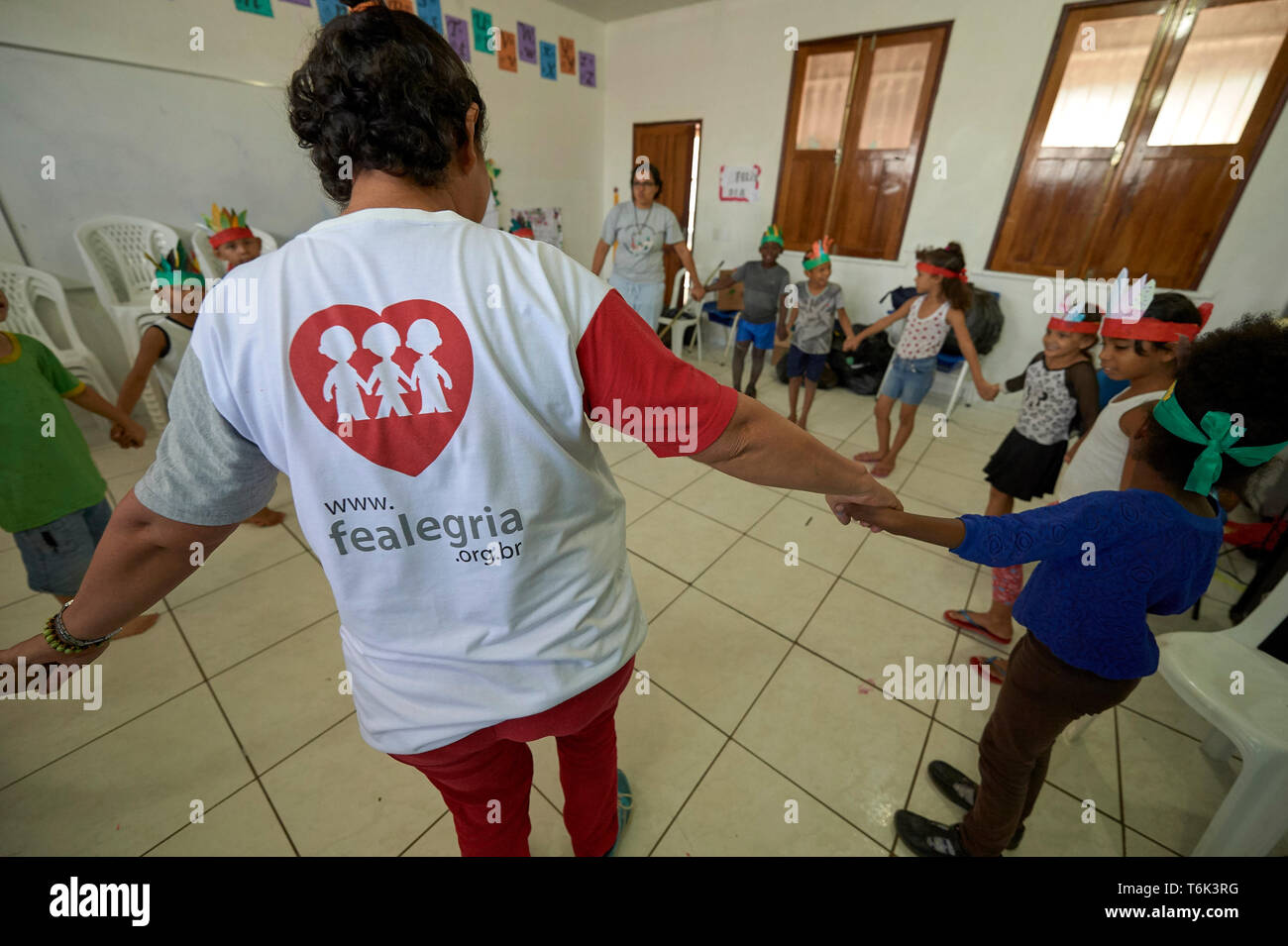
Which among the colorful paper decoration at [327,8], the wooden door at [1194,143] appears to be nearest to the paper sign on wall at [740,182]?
the wooden door at [1194,143]

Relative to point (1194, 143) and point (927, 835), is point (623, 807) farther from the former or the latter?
point (1194, 143)

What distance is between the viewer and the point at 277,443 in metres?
0.60

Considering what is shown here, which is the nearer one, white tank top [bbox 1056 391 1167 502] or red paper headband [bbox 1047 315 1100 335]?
white tank top [bbox 1056 391 1167 502]

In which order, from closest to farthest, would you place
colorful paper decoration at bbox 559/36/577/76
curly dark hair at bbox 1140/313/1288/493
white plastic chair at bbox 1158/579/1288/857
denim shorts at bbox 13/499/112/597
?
curly dark hair at bbox 1140/313/1288/493
white plastic chair at bbox 1158/579/1288/857
denim shorts at bbox 13/499/112/597
colorful paper decoration at bbox 559/36/577/76

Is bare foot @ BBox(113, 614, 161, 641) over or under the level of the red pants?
under

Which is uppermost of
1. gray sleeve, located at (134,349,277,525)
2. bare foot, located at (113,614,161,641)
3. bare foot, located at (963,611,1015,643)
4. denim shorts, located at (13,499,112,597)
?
gray sleeve, located at (134,349,277,525)

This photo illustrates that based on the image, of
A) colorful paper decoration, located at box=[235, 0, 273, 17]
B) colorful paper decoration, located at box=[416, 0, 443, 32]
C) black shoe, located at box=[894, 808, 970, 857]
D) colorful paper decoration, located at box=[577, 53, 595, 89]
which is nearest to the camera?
black shoe, located at box=[894, 808, 970, 857]

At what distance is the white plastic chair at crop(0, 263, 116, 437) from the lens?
9.61 ft

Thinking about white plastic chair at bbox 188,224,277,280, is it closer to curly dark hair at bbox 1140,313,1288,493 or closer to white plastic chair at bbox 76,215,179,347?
white plastic chair at bbox 76,215,179,347

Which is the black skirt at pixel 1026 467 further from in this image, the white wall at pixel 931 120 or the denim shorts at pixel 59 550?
the denim shorts at pixel 59 550

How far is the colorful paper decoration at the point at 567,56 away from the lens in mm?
5406

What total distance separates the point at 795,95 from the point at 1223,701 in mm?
5283

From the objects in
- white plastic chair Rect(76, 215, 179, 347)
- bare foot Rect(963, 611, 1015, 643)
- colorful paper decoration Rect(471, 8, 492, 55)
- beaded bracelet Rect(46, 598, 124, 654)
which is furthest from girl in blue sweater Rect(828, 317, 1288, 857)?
colorful paper decoration Rect(471, 8, 492, 55)
